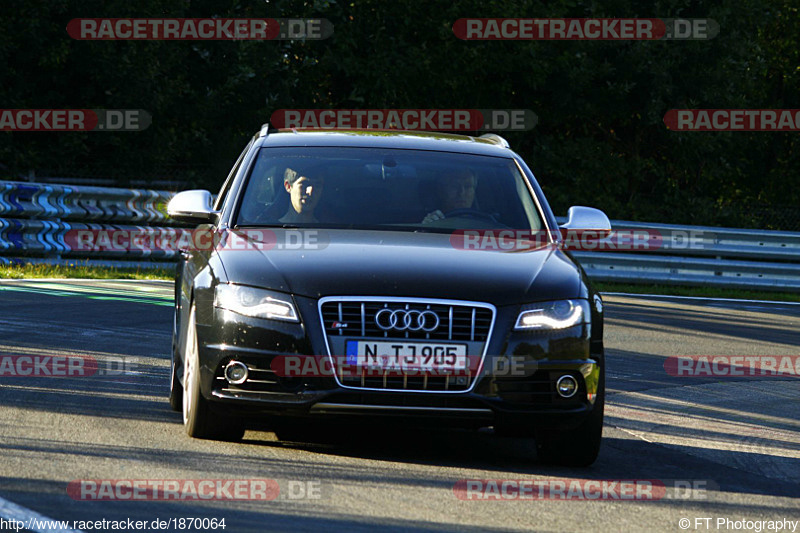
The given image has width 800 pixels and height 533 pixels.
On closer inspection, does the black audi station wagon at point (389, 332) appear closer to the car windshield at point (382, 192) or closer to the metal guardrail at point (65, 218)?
the car windshield at point (382, 192)

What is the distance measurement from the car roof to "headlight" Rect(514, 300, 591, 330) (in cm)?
182

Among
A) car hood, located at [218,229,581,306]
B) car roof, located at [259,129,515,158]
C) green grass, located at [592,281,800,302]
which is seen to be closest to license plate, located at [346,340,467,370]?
car hood, located at [218,229,581,306]

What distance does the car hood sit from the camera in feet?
21.6

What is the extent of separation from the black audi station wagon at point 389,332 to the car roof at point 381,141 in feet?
2.62

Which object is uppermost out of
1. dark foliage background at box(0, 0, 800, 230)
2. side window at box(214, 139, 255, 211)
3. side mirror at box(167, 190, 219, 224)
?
dark foliage background at box(0, 0, 800, 230)

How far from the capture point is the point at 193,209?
792 cm

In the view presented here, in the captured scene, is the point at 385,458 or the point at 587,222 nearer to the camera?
the point at 385,458

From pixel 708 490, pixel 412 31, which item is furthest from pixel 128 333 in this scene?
pixel 412 31

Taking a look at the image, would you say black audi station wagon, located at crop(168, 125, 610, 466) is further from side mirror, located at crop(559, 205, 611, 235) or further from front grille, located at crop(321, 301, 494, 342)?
side mirror, located at crop(559, 205, 611, 235)

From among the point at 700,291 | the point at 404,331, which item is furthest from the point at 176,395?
the point at 700,291

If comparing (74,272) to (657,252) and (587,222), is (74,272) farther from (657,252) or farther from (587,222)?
(587,222)

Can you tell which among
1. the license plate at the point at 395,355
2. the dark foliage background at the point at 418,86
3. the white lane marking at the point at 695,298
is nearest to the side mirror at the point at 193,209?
the license plate at the point at 395,355

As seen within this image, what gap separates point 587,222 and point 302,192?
1655 mm

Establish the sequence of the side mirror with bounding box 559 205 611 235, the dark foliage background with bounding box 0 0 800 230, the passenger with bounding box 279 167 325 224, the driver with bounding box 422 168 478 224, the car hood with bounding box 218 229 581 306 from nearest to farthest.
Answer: the car hood with bounding box 218 229 581 306 → the passenger with bounding box 279 167 325 224 → the driver with bounding box 422 168 478 224 → the side mirror with bounding box 559 205 611 235 → the dark foliage background with bounding box 0 0 800 230
